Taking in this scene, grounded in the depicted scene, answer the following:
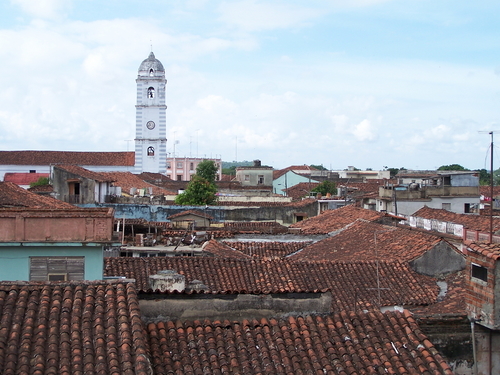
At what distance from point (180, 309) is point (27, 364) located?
246 centimetres

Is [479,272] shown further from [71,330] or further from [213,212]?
[213,212]

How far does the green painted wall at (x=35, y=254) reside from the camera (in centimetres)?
1287

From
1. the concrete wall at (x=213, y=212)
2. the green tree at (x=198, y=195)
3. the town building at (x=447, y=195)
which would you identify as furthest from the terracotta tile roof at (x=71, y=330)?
the green tree at (x=198, y=195)

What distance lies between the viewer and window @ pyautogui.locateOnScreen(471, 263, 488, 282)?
29.1 feet

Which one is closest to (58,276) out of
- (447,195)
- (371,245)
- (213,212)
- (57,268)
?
(57,268)

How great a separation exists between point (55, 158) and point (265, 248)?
58.5 metres

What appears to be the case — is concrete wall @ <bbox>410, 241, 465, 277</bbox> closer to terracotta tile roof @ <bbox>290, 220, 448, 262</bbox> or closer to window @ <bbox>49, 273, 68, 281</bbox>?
terracotta tile roof @ <bbox>290, 220, 448, 262</bbox>

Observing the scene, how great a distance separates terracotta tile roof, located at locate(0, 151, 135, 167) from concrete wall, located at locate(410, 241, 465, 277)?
205ft

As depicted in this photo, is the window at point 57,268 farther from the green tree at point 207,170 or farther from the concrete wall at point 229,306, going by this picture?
the green tree at point 207,170

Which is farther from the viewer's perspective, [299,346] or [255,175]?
[255,175]

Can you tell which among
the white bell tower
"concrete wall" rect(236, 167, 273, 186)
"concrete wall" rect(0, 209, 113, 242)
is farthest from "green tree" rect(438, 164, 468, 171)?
"concrete wall" rect(0, 209, 113, 242)

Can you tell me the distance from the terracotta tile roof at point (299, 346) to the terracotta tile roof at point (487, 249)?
134 centimetres

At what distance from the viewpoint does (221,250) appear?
21219mm

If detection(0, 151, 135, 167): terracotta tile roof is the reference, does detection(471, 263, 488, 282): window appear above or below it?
below
